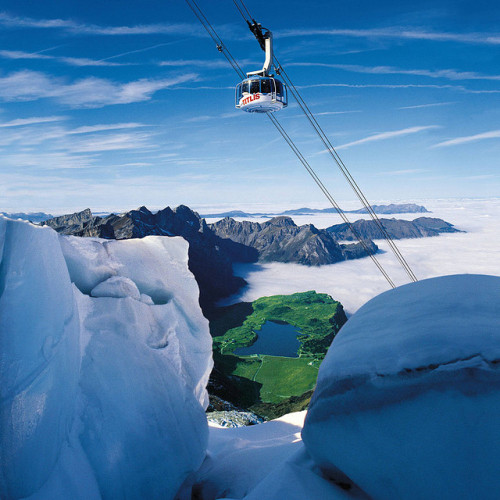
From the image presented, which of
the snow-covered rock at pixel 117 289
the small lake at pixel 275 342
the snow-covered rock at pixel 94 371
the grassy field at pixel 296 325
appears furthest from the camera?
the grassy field at pixel 296 325

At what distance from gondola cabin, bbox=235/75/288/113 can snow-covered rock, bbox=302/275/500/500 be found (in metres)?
26.9

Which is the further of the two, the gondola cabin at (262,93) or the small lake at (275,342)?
the small lake at (275,342)

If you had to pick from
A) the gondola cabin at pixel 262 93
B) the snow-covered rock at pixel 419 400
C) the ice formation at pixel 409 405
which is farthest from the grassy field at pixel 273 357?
the snow-covered rock at pixel 419 400

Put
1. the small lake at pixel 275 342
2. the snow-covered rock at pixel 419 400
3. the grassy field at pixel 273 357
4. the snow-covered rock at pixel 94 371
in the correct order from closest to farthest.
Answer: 1. the snow-covered rock at pixel 419 400
2. the snow-covered rock at pixel 94 371
3. the grassy field at pixel 273 357
4. the small lake at pixel 275 342

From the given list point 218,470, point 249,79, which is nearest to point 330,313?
point 249,79

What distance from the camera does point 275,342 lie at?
157375 mm

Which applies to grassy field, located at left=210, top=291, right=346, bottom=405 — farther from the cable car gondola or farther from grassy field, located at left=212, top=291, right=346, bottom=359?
the cable car gondola

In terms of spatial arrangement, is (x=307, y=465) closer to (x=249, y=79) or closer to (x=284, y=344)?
(x=249, y=79)

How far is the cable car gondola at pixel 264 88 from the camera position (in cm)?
2812

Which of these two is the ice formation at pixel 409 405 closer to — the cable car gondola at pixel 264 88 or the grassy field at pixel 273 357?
the cable car gondola at pixel 264 88

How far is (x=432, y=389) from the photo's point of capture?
12.0 ft

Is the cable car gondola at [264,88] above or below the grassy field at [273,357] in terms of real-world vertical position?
above

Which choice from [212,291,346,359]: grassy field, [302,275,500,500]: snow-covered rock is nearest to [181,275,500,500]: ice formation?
[302,275,500,500]: snow-covered rock

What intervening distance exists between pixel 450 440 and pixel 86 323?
5.70 meters
